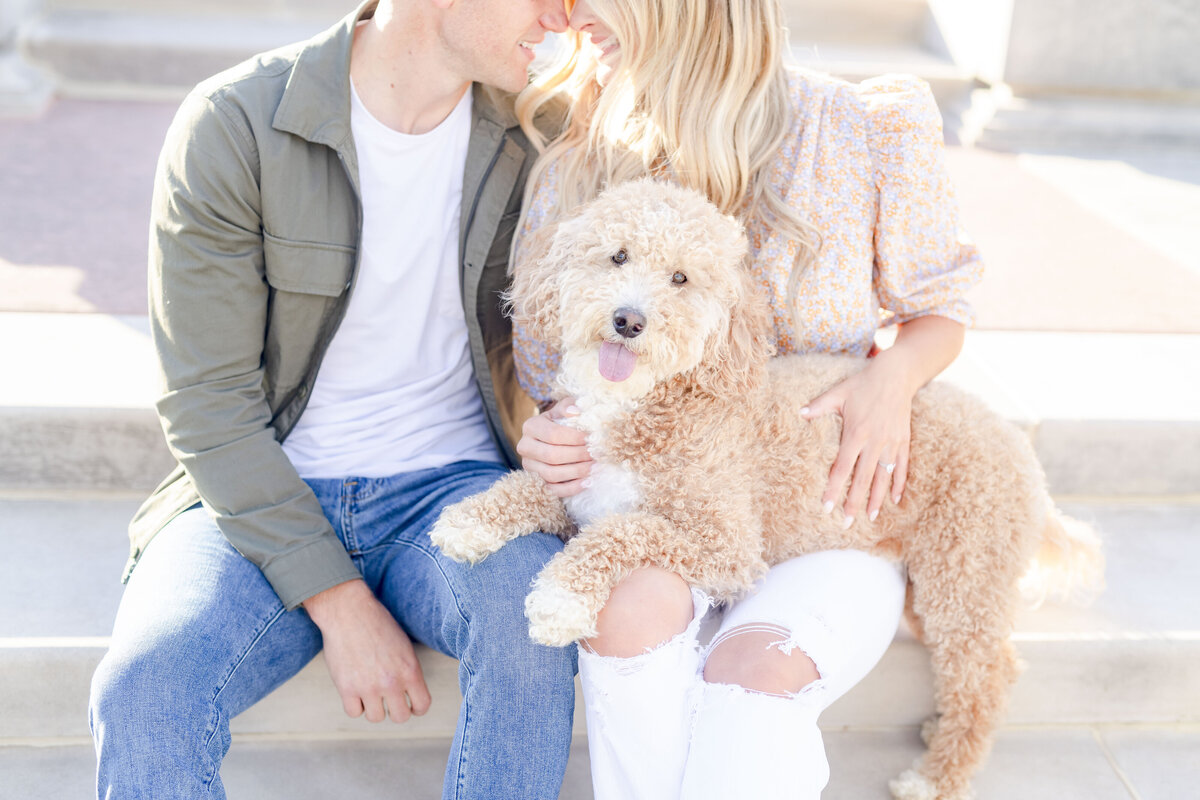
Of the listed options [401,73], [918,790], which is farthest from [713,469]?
[401,73]

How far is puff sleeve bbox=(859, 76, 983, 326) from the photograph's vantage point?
6.62ft

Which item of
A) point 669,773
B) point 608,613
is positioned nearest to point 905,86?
point 608,613

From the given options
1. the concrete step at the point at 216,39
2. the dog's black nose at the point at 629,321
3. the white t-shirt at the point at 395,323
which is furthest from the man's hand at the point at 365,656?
the concrete step at the point at 216,39

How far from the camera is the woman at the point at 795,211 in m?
1.84

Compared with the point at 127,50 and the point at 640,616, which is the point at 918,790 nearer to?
the point at 640,616

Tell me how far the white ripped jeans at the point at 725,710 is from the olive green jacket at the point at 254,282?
0.62 m

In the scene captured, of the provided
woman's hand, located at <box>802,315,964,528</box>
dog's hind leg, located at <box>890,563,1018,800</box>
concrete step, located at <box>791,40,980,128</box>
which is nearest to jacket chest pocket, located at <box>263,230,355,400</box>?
woman's hand, located at <box>802,315,964,528</box>

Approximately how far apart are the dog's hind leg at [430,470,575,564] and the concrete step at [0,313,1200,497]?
3.77 ft

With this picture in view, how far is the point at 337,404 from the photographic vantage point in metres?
2.14

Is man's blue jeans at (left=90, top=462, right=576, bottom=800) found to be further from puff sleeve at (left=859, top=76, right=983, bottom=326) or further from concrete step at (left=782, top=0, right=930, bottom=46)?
concrete step at (left=782, top=0, right=930, bottom=46)

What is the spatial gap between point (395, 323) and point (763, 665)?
1.06 metres

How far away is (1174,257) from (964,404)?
264cm

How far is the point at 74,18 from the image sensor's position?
591 centimetres

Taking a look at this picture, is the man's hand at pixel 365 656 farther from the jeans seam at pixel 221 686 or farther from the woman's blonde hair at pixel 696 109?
the woman's blonde hair at pixel 696 109
